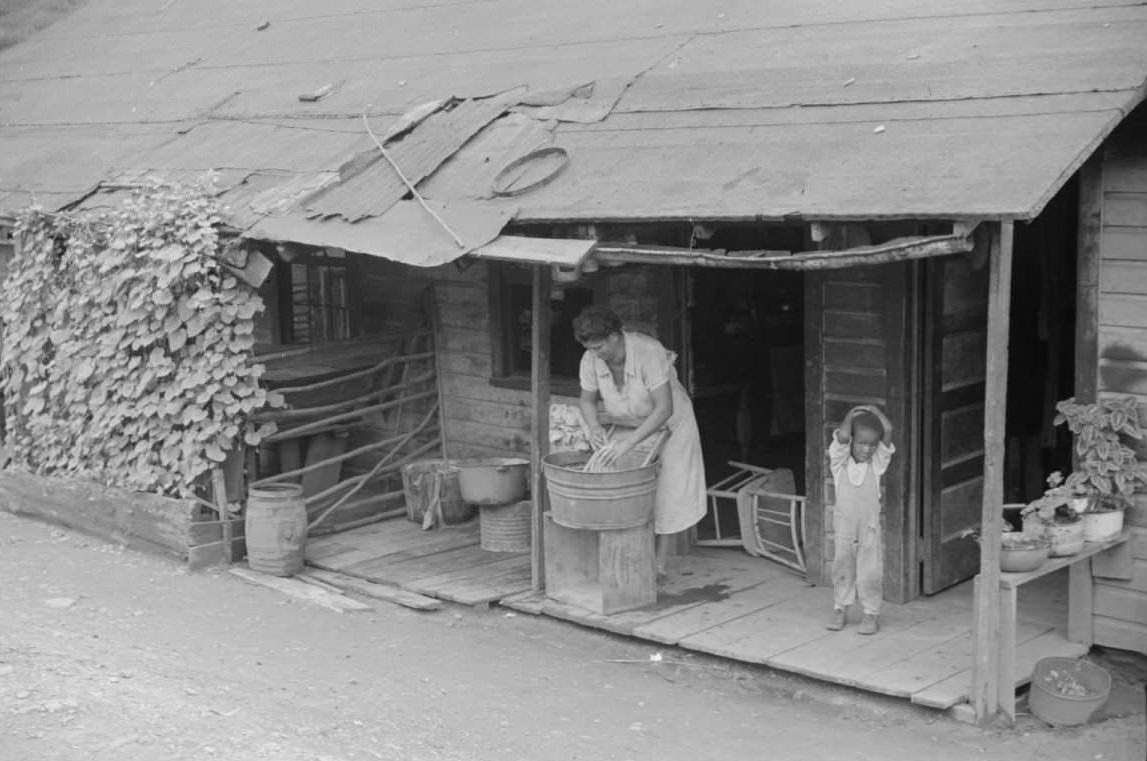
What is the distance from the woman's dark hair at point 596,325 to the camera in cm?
862

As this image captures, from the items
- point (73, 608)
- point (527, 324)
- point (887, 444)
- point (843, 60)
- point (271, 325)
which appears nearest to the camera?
point (887, 444)

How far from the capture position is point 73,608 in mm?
9188

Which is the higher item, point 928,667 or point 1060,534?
point 1060,534

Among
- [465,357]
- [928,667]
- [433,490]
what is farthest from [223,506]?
[928,667]

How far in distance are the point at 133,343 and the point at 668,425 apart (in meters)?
4.12

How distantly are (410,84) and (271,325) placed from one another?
9.41 feet

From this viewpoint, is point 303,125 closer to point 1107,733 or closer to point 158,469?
point 158,469

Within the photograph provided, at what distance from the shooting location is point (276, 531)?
9.99m

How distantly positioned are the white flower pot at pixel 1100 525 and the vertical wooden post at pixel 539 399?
332 cm

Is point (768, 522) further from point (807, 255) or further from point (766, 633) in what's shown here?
point (807, 255)

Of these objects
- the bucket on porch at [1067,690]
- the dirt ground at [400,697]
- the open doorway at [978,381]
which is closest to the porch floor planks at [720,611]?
the dirt ground at [400,697]

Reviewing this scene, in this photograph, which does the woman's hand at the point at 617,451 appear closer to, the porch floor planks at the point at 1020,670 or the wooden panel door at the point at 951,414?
the wooden panel door at the point at 951,414

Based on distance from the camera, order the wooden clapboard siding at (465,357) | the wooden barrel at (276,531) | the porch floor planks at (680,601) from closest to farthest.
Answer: the porch floor planks at (680,601)
the wooden barrel at (276,531)
the wooden clapboard siding at (465,357)

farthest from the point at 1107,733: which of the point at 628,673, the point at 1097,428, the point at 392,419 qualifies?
the point at 392,419
